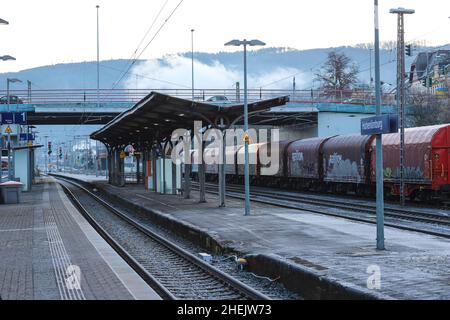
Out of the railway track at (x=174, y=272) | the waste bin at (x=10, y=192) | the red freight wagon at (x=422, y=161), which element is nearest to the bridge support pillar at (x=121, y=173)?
the waste bin at (x=10, y=192)

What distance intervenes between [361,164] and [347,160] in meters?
1.51

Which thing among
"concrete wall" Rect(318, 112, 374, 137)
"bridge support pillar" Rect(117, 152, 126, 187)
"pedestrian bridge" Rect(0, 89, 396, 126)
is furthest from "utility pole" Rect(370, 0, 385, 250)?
"bridge support pillar" Rect(117, 152, 126, 187)

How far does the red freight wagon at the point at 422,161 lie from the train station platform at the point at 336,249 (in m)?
6.25

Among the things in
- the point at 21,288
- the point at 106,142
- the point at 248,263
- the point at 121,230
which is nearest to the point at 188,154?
the point at 121,230

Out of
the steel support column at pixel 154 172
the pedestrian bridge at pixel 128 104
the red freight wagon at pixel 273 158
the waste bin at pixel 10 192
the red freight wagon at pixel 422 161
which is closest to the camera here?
the red freight wagon at pixel 422 161

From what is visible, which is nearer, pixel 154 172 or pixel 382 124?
pixel 382 124

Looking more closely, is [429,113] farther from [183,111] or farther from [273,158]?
[183,111]

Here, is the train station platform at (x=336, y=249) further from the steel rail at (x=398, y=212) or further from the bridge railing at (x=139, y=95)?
the bridge railing at (x=139, y=95)

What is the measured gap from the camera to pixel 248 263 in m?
12.2

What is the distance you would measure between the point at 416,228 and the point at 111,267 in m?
9.05

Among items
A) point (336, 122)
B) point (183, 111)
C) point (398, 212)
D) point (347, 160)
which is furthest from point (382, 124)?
point (336, 122)

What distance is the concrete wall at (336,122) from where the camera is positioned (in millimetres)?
46812

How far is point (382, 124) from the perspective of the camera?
11.6 metres

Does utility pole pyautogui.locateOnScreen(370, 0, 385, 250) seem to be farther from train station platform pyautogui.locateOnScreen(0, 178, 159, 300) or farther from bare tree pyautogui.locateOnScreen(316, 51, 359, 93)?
bare tree pyautogui.locateOnScreen(316, 51, 359, 93)
